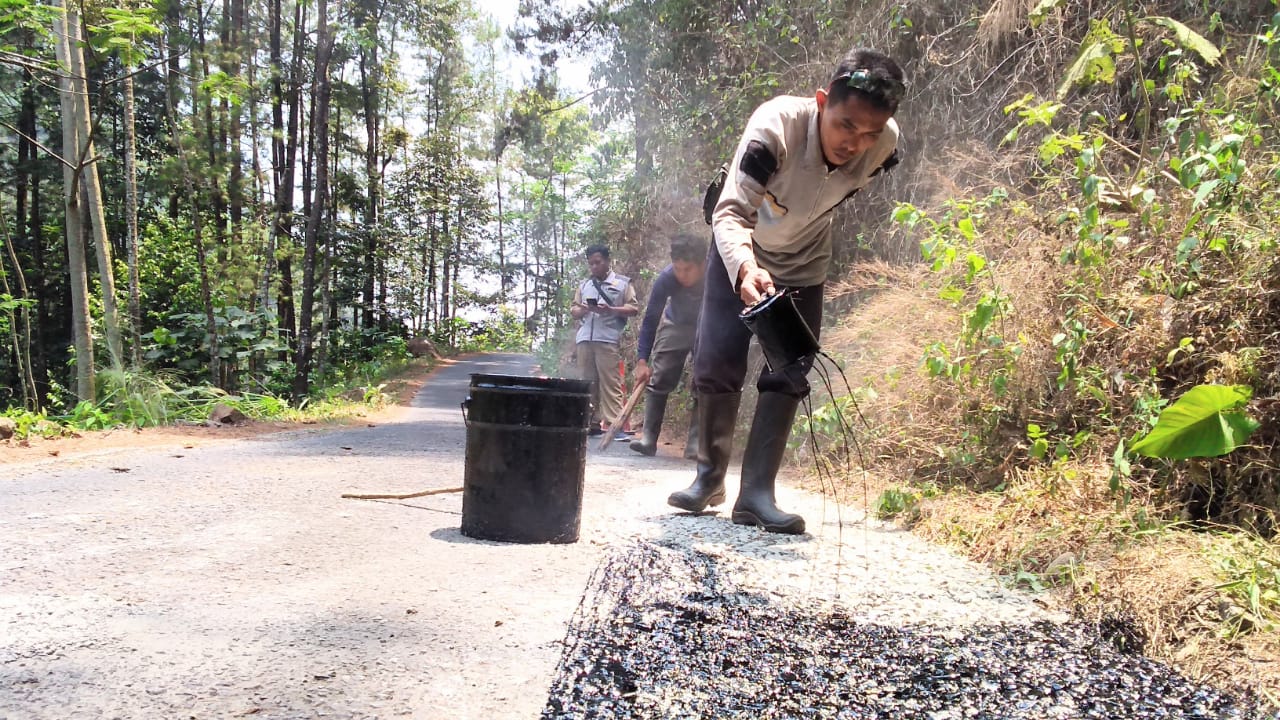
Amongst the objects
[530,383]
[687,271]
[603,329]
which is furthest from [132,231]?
[530,383]

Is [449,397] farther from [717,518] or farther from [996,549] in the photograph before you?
[996,549]

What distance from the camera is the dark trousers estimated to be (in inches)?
127

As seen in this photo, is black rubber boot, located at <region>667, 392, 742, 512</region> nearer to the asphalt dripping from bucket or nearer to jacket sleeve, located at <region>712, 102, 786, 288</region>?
jacket sleeve, located at <region>712, 102, 786, 288</region>

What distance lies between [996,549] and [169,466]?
454 centimetres

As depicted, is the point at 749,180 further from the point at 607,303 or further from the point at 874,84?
the point at 607,303

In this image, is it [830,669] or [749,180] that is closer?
[830,669]

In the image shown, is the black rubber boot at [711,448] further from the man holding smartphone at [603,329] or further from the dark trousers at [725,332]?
the man holding smartphone at [603,329]

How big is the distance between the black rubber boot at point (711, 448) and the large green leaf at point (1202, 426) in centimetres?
147

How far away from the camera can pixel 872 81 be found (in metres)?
2.67

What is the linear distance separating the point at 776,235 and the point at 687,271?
9.28ft

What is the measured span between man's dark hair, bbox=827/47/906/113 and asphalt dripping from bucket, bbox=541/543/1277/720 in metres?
1.69

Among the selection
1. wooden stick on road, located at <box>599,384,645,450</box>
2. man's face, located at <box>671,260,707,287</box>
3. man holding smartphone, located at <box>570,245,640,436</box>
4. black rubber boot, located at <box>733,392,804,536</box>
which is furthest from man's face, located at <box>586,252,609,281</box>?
black rubber boot, located at <box>733,392,804,536</box>

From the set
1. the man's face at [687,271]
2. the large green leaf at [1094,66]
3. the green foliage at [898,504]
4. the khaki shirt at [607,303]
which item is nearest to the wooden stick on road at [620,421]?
the khaki shirt at [607,303]

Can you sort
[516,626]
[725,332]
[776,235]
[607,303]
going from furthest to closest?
[607,303], [725,332], [776,235], [516,626]
